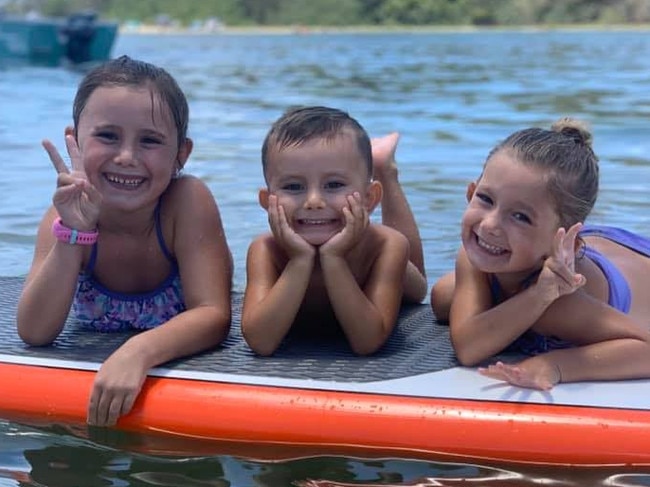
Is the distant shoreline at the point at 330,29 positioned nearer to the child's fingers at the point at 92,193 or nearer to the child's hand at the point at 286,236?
the child's hand at the point at 286,236

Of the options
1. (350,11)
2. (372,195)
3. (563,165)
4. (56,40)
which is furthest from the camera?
(350,11)

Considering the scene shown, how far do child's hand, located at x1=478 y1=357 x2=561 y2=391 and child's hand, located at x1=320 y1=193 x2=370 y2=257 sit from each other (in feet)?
1.58

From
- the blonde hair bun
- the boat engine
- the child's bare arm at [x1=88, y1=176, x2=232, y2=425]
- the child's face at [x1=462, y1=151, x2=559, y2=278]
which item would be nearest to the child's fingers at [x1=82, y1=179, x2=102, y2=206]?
the child's bare arm at [x1=88, y1=176, x2=232, y2=425]

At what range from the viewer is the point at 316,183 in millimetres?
2893

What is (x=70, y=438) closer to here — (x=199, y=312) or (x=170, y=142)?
(x=199, y=312)

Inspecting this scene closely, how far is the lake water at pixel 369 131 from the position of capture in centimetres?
257

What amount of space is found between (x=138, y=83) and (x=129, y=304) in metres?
0.62

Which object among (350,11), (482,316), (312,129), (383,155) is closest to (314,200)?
(312,129)

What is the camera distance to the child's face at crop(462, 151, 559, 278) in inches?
105

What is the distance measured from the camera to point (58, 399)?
279cm

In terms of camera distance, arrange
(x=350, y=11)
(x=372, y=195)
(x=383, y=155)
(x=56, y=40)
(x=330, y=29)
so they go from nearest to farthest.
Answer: (x=372, y=195)
(x=383, y=155)
(x=56, y=40)
(x=330, y=29)
(x=350, y=11)

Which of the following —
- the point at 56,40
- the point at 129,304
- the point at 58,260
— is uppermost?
the point at 56,40

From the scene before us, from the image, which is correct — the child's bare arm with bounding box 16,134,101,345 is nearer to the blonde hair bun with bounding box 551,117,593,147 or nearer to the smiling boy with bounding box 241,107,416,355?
the smiling boy with bounding box 241,107,416,355

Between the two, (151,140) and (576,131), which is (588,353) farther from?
(151,140)
